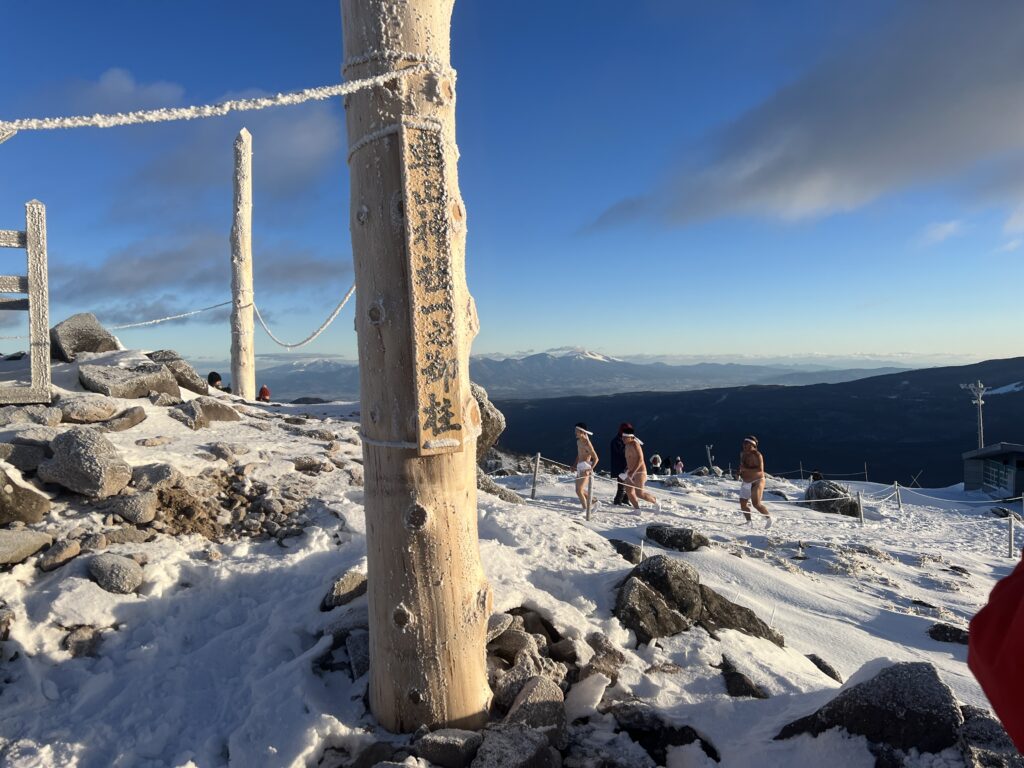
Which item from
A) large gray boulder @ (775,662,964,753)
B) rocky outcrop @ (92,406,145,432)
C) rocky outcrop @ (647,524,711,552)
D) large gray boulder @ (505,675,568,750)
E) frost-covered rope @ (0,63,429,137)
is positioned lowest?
rocky outcrop @ (647,524,711,552)

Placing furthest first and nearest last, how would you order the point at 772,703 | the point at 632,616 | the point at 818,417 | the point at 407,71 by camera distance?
the point at 818,417, the point at 632,616, the point at 772,703, the point at 407,71

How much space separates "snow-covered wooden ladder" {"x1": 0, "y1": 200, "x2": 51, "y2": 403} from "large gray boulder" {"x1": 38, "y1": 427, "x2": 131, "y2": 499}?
5.69 ft

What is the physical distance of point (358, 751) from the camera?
9.53 feet

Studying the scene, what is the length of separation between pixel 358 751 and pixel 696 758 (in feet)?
5.51

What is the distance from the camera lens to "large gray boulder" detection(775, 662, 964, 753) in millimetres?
2592

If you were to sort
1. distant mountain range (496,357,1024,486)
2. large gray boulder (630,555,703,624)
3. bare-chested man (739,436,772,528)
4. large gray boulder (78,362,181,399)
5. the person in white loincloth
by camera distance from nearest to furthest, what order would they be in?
large gray boulder (630,555,703,624) < large gray boulder (78,362,181,399) < the person in white loincloth < bare-chested man (739,436,772,528) < distant mountain range (496,357,1024,486)

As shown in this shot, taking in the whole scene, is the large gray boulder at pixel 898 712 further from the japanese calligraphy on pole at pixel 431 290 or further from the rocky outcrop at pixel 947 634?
the rocky outcrop at pixel 947 634

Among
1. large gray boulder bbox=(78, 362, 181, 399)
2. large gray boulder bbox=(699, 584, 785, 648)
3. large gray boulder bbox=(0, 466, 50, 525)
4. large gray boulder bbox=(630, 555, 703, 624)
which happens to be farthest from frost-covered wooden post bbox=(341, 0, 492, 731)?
large gray boulder bbox=(78, 362, 181, 399)

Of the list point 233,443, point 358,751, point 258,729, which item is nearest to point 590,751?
point 358,751

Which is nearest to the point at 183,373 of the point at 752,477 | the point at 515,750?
the point at 515,750

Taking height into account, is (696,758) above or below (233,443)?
below

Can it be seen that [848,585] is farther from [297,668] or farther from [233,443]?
[233,443]

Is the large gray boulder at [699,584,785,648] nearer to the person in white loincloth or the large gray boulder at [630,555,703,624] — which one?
the large gray boulder at [630,555,703,624]

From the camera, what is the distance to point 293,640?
382cm
